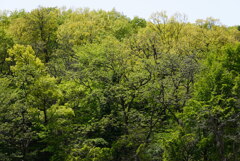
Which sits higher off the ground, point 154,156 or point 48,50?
point 48,50

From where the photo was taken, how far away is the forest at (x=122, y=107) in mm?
18188

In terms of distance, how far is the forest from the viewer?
1819cm

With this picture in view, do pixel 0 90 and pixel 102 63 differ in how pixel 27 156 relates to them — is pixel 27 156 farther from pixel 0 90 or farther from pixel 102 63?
pixel 102 63

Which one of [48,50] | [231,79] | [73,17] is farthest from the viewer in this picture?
[73,17]

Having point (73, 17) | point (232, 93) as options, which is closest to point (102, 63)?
point (232, 93)

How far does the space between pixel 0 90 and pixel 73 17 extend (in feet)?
98.6

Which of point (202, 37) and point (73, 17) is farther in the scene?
point (73, 17)

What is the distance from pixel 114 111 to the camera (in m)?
24.6

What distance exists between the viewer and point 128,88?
23.2 m

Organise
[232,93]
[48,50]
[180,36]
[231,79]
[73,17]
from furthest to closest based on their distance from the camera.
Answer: [73,17] → [180,36] → [48,50] → [231,79] → [232,93]

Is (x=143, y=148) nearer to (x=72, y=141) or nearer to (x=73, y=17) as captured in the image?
(x=72, y=141)

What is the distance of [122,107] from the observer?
2445 centimetres

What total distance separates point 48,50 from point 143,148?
24.5 meters

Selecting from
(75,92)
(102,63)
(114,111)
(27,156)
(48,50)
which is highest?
(48,50)
